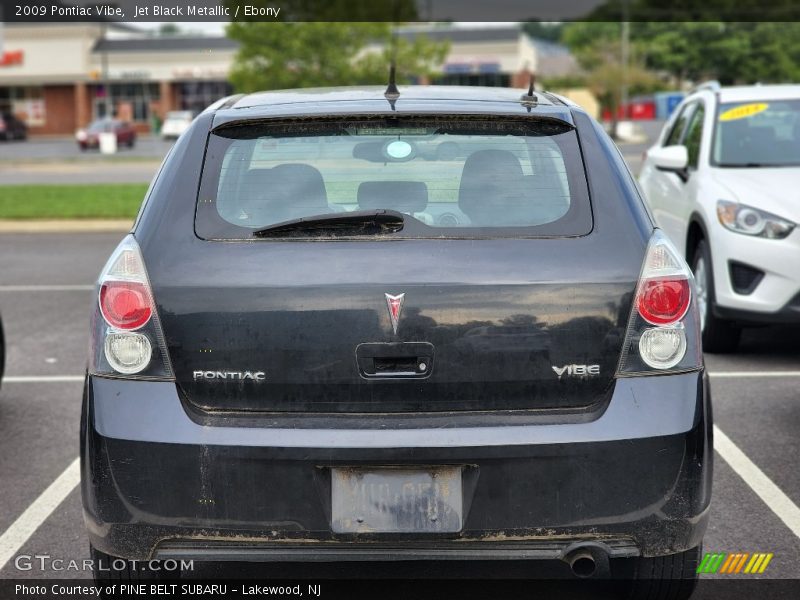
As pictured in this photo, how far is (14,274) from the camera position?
12039 mm

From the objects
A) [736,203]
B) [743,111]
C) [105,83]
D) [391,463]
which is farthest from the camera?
[105,83]

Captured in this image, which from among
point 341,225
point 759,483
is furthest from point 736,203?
point 341,225

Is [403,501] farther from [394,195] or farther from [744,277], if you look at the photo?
[744,277]

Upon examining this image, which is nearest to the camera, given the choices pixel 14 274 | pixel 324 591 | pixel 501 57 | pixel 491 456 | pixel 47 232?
pixel 491 456

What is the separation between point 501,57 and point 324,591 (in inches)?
2663

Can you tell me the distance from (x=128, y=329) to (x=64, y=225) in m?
14.0

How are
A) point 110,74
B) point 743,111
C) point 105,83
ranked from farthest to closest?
1. point 105,83
2. point 110,74
3. point 743,111

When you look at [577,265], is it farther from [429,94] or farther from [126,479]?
[126,479]

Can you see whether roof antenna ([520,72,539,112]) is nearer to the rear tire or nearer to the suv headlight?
the rear tire

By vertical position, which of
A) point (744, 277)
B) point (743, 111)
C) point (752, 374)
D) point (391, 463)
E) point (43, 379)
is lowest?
point (43, 379)

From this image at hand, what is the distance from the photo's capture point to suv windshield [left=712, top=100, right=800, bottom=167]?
817 cm

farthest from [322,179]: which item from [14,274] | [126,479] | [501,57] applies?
[501,57]

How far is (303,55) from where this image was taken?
1406 inches

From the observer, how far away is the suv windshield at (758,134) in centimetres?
817
